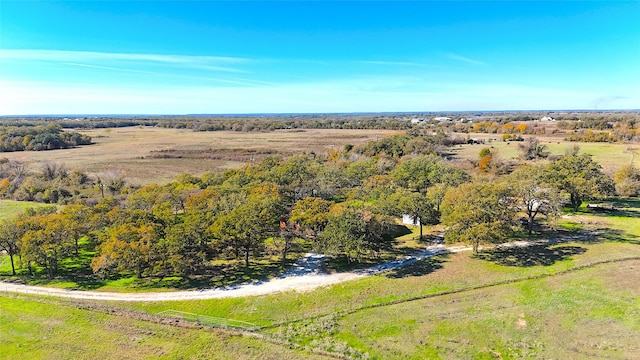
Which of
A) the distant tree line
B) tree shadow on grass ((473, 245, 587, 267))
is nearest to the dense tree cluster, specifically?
the distant tree line

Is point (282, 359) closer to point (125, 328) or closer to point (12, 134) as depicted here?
point (125, 328)

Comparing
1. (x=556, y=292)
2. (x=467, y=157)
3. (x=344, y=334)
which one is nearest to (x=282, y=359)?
(x=344, y=334)

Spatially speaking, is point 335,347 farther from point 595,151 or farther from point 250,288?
point 595,151

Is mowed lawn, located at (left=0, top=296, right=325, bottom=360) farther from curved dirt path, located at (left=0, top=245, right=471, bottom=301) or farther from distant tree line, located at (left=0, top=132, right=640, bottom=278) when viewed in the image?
distant tree line, located at (left=0, top=132, right=640, bottom=278)

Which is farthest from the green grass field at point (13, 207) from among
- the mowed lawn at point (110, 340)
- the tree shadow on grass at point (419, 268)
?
the tree shadow on grass at point (419, 268)

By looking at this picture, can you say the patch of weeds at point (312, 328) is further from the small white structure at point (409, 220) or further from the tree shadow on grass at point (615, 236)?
the tree shadow on grass at point (615, 236)

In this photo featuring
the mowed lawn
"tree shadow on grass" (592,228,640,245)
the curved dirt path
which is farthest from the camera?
"tree shadow on grass" (592,228,640,245)

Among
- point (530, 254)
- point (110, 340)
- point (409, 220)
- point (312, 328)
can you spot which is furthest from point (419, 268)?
point (110, 340)
